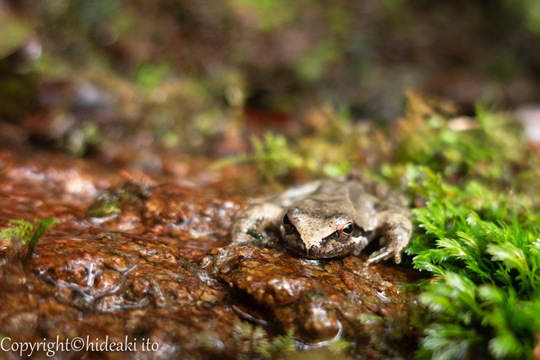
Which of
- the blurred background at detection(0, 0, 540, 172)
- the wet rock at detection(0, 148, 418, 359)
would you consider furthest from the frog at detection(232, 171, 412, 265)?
the blurred background at detection(0, 0, 540, 172)

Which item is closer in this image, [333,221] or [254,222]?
[333,221]

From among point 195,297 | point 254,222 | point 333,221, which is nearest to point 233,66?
point 254,222

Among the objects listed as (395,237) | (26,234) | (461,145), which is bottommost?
(461,145)

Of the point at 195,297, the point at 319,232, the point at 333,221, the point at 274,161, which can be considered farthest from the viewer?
the point at 274,161

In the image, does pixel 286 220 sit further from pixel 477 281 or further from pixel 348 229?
pixel 477 281

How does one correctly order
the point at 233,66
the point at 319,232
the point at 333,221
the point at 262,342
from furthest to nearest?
the point at 233,66
the point at 333,221
the point at 319,232
the point at 262,342

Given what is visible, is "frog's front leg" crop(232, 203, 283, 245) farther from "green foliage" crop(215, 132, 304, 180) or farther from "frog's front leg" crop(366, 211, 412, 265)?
"green foliage" crop(215, 132, 304, 180)
